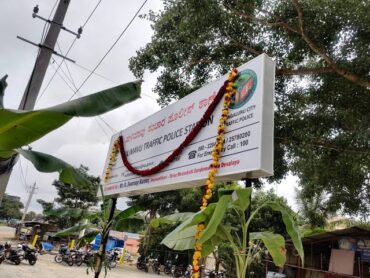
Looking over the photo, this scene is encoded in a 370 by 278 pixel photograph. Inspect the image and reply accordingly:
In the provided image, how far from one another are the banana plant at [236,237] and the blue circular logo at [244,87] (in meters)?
0.96

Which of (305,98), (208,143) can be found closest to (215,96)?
(208,143)

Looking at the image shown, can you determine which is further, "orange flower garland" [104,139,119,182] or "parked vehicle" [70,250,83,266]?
"parked vehicle" [70,250,83,266]

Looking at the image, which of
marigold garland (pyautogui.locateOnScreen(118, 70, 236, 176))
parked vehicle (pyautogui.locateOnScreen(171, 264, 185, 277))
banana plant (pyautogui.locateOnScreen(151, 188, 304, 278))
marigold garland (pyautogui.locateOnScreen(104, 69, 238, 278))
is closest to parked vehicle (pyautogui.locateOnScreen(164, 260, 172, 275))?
parked vehicle (pyautogui.locateOnScreen(171, 264, 185, 277))

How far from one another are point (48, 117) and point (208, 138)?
158 centimetres

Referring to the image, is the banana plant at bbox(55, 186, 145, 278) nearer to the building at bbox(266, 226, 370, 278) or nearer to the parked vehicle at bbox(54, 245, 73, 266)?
the building at bbox(266, 226, 370, 278)

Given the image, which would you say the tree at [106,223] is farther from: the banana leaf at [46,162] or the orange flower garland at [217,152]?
the orange flower garland at [217,152]

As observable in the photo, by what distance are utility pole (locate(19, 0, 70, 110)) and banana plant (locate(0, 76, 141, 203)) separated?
11.5 ft

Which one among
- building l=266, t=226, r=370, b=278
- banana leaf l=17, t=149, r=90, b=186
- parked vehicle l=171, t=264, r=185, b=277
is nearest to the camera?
banana leaf l=17, t=149, r=90, b=186

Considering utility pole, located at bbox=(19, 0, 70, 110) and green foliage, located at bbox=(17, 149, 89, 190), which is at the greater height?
Answer: utility pole, located at bbox=(19, 0, 70, 110)

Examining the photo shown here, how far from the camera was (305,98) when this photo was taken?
8586mm

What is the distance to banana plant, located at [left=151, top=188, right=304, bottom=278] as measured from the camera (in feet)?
8.41

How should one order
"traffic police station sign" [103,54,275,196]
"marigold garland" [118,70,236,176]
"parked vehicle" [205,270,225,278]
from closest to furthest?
1. "traffic police station sign" [103,54,275,196]
2. "marigold garland" [118,70,236,176]
3. "parked vehicle" [205,270,225,278]

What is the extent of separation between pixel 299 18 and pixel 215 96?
4147 mm

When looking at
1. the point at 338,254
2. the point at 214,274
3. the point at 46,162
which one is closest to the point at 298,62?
the point at 46,162
